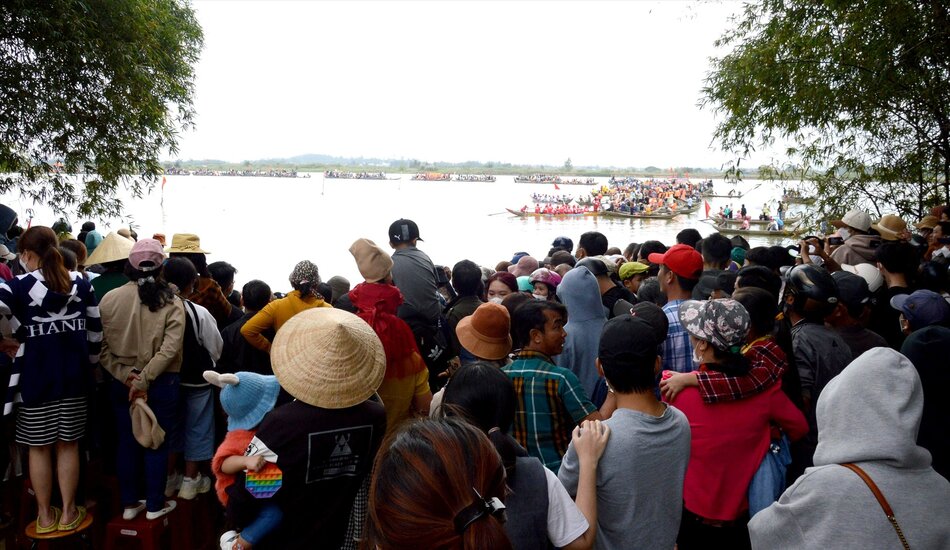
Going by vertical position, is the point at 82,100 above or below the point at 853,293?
above

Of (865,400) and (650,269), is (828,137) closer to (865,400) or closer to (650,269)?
(650,269)

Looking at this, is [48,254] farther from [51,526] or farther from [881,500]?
[881,500]

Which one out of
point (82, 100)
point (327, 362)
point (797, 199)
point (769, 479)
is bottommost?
point (769, 479)

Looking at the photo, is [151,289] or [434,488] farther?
[151,289]

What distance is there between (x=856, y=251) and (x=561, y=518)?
513cm

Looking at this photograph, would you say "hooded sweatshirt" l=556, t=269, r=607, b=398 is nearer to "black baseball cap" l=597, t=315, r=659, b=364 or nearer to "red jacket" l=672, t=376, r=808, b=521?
"red jacket" l=672, t=376, r=808, b=521

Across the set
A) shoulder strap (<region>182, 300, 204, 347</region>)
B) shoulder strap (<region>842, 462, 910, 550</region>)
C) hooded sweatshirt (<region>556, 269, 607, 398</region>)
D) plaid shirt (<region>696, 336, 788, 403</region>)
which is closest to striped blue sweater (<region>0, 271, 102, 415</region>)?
shoulder strap (<region>182, 300, 204, 347</region>)

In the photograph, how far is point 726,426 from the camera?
2355 mm

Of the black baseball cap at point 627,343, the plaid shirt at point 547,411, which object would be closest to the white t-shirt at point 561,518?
the black baseball cap at point 627,343

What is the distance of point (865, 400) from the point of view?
1.65 metres

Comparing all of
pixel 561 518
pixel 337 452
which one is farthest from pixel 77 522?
pixel 561 518

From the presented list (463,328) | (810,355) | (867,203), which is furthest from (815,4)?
(463,328)

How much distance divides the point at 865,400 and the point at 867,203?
27.0 feet

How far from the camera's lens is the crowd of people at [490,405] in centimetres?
159
